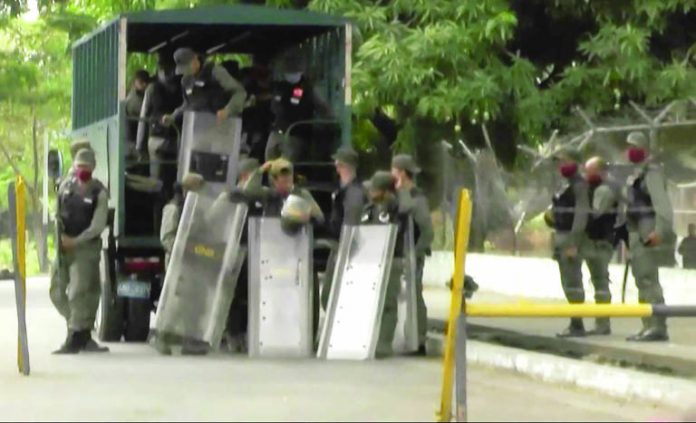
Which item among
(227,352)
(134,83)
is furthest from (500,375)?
(134,83)

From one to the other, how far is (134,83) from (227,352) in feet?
11.2

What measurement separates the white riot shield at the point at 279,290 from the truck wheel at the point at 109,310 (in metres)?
2.18

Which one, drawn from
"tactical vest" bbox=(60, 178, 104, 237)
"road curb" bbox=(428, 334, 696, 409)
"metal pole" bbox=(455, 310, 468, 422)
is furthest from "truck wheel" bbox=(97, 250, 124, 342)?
"metal pole" bbox=(455, 310, 468, 422)

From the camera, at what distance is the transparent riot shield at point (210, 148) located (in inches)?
654

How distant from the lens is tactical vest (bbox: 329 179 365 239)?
15734mm

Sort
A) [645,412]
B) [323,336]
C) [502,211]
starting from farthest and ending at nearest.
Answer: [502,211] < [323,336] < [645,412]

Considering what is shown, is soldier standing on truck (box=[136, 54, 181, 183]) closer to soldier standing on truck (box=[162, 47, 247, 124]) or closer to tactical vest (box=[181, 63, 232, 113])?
soldier standing on truck (box=[162, 47, 247, 124])

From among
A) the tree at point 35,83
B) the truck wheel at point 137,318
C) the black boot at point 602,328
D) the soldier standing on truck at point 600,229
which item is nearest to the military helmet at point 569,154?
the soldier standing on truck at point 600,229

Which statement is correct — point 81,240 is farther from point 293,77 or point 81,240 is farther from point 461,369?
point 461,369

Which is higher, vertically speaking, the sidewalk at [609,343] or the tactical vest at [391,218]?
the tactical vest at [391,218]

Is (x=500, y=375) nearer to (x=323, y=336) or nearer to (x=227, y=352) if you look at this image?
(x=323, y=336)

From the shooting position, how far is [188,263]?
15.5 metres

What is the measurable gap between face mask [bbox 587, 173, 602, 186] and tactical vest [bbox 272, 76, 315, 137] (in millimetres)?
3266

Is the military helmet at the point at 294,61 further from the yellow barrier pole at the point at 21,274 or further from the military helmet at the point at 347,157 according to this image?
the yellow barrier pole at the point at 21,274
